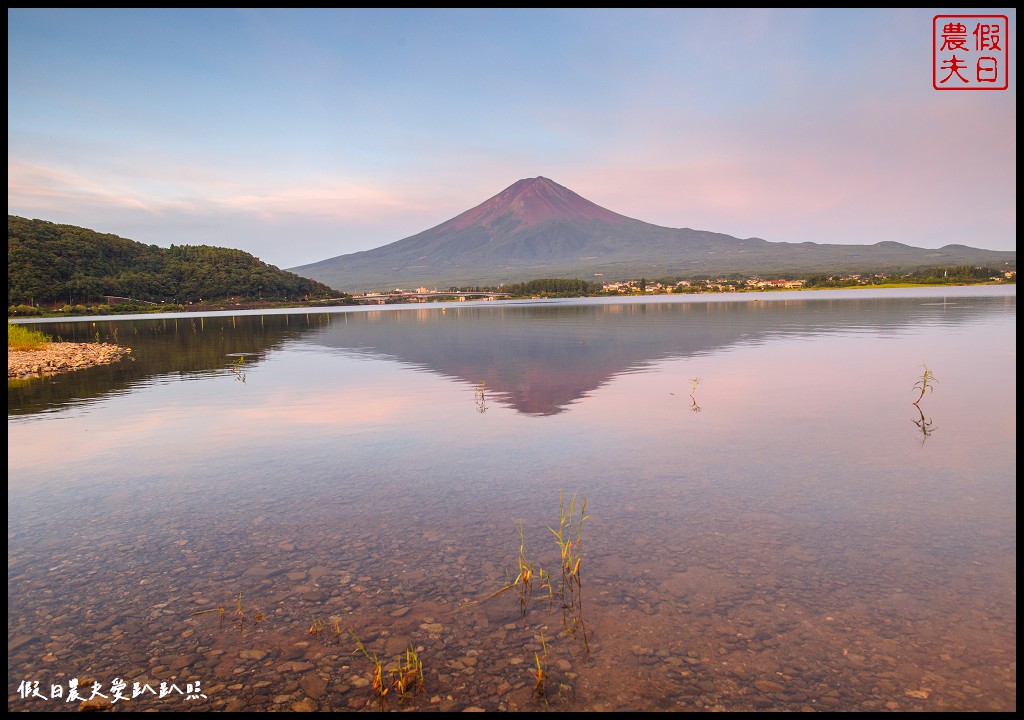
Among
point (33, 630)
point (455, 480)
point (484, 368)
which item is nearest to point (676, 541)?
point (455, 480)

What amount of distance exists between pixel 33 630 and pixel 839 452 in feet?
47.8

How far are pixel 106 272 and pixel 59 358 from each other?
147m

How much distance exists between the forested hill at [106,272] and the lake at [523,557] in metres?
150

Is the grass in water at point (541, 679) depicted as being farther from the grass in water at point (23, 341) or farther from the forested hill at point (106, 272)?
the forested hill at point (106, 272)

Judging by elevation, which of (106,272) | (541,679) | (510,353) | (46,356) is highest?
(106,272)

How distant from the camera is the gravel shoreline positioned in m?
32.7

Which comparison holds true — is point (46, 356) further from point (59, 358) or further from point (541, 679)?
point (541, 679)

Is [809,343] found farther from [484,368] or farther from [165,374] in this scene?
[165,374]

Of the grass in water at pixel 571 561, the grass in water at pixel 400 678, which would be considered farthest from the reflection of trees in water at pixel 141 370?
the grass in water at pixel 400 678

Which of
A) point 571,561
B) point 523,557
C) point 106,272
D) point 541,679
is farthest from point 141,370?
point 106,272

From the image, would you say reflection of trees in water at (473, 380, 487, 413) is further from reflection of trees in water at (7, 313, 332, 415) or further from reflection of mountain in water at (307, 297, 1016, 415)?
reflection of trees in water at (7, 313, 332, 415)

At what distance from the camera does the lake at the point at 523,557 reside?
5.97 m

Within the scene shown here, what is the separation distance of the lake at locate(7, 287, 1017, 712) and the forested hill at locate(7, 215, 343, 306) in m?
150

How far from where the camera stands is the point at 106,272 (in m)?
162
